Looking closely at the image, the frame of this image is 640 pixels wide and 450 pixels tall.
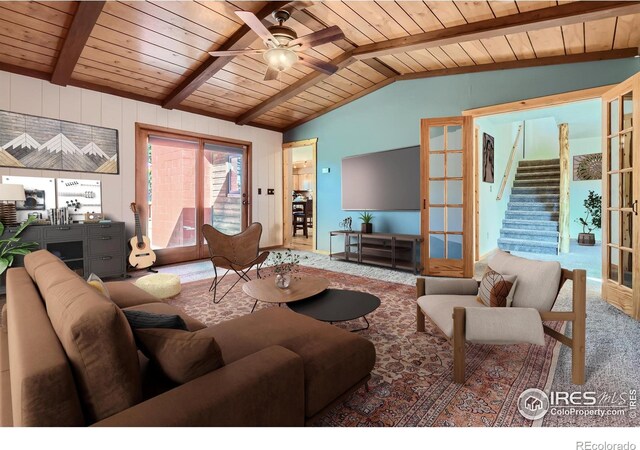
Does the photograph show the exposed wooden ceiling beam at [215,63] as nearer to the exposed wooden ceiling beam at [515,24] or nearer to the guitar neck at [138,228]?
the exposed wooden ceiling beam at [515,24]

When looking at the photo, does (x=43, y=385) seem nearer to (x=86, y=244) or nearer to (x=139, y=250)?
(x=86, y=244)

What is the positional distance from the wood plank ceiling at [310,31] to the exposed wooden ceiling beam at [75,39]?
3 cm

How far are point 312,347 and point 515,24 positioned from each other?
372cm

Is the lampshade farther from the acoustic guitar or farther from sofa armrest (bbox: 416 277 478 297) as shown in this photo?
sofa armrest (bbox: 416 277 478 297)

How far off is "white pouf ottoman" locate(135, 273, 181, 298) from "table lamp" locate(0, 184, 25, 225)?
5.52 ft

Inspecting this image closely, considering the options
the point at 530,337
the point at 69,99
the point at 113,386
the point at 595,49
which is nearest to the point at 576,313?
the point at 530,337

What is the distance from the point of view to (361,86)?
5.77m

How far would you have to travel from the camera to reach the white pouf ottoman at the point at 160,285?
3414 millimetres

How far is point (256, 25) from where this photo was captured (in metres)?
2.66

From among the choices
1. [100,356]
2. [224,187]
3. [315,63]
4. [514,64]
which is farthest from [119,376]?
[224,187]

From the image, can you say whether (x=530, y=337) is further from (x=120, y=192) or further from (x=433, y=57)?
(x=120, y=192)

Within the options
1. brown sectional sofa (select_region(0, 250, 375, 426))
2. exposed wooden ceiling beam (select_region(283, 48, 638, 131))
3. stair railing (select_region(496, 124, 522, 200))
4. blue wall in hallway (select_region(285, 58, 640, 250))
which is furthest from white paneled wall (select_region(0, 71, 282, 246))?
stair railing (select_region(496, 124, 522, 200))

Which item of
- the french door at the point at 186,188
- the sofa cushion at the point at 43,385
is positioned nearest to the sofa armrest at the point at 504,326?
the sofa cushion at the point at 43,385
